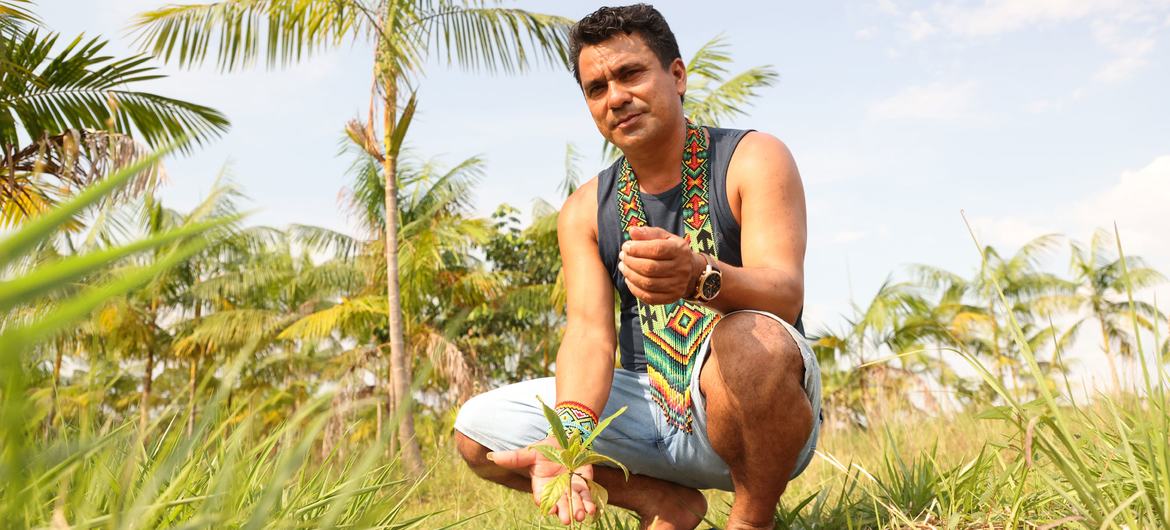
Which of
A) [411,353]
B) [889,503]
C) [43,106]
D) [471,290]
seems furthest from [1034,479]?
[471,290]

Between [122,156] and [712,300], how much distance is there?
8730 mm

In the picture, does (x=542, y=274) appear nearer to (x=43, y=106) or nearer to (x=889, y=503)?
(x=43, y=106)

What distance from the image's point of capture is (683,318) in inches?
92.4

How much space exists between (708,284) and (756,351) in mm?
235

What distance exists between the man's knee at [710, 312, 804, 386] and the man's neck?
0.61 meters

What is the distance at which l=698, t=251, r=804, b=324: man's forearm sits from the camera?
6.12 feet

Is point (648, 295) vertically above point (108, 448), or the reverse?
point (648, 295)

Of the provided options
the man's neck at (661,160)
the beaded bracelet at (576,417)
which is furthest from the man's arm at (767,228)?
the beaded bracelet at (576,417)

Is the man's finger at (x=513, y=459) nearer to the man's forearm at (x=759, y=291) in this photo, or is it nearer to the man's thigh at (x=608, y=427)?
the man's thigh at (x=608, y=427)

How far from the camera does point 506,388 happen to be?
2.51 meters

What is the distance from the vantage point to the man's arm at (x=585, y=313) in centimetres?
228

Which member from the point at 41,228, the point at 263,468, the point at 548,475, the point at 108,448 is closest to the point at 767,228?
the point at 548,475

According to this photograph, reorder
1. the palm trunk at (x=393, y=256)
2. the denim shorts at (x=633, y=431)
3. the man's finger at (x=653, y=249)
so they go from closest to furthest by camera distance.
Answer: the man's finger at (x=653, y=249)
the denim shorts at (x=633, y=431)
the palm trunk at (x=393, y=256)

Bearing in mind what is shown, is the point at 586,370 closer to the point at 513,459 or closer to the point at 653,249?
the point at 513,459
